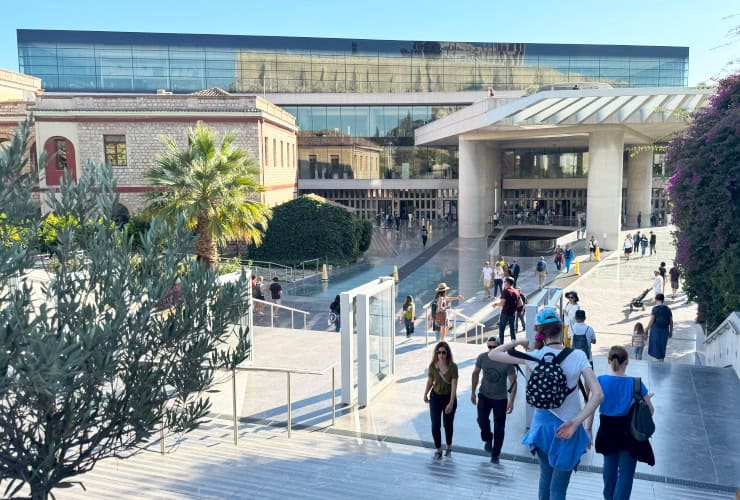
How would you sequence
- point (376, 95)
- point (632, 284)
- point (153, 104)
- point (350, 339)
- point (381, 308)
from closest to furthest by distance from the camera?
point (350, 339) → point (381, 308) → point (632, 284) → point (153, 104) → point (376, 95)

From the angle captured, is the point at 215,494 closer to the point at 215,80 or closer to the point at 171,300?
the point at 171,300

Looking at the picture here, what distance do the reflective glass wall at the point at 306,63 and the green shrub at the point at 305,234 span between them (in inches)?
1187

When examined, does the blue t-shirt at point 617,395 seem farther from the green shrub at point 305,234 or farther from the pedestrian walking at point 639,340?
the green shrub at point 305,234

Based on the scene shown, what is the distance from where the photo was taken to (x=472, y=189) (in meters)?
43.0

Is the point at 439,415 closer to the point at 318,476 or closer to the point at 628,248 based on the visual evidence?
the point at 318,476

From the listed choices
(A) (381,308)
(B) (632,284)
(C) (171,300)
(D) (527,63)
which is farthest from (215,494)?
(D) (527,63)

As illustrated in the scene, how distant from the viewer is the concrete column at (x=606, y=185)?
35969 mm

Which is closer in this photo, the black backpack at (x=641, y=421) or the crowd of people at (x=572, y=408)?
the crowd of people at (x=572, y=408)

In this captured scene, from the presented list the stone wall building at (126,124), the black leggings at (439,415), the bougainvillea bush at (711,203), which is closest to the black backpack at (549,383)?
the black leggings at (439,415)

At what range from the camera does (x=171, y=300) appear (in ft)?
17.0

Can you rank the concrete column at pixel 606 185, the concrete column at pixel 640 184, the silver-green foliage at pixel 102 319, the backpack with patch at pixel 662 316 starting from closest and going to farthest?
the silver-green foliage at pixel 102 319, the backpack with patch at pixel 662 316, the concrete column at pixel 606 185, the concrete column at pixel 640 184

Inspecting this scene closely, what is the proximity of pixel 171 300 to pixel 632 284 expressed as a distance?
22.6 meters

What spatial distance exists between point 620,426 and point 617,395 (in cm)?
25

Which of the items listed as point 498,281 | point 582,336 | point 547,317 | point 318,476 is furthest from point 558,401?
point 498,281
